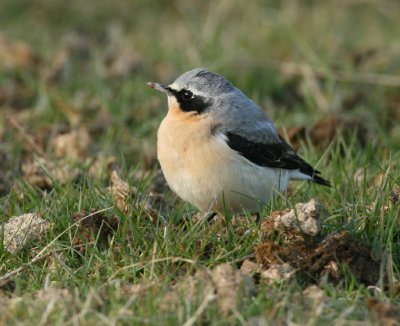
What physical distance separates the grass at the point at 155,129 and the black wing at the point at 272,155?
0.21m

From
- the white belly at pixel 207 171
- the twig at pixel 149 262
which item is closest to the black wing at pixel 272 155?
the white belly at pixel 207 171

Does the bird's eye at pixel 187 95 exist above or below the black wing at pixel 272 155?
above

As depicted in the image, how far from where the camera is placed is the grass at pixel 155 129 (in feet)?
15.8

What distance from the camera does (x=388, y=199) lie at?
235 inches

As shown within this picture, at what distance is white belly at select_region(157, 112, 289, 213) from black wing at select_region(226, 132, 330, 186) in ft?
0.38

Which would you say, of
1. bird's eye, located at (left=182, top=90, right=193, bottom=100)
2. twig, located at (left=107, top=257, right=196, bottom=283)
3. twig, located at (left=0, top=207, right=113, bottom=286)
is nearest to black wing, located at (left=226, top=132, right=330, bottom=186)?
bird's eye, located at (left=182, top=90, right=193, bottom=100)

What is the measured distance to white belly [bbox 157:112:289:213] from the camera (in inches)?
247

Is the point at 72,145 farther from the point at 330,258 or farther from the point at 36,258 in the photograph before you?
the point at 330,258

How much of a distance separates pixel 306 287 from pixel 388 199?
108cm

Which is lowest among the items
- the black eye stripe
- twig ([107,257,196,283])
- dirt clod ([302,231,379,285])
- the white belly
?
dirt clod ([302,231,379,285])

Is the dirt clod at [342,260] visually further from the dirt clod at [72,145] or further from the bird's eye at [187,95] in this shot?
the dirt clod at [72,145]

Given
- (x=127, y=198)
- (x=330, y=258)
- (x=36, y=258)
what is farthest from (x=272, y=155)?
(x=36, y=258)

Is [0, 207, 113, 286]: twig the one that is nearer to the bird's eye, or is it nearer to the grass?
the grass

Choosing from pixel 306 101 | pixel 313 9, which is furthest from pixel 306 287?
pixel 313 9
